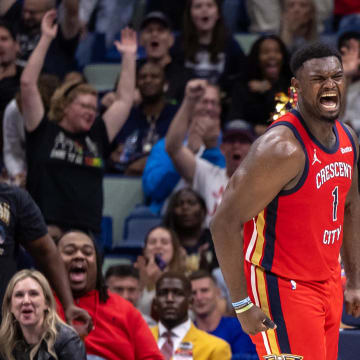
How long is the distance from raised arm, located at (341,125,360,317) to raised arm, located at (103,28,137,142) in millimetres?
3302

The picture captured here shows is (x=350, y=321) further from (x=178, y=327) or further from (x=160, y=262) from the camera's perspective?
(x=160, y=262)

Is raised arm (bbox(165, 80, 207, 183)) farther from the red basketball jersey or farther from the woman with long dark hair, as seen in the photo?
the red basketball jersey

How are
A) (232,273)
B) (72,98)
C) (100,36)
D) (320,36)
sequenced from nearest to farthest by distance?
1. (232,273)
2. (72,98)
3. (320,36)
4. (100,36)

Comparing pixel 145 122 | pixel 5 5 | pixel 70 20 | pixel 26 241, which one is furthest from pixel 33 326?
pixel 5 5

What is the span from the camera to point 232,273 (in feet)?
12.1

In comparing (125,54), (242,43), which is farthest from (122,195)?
(242,43)

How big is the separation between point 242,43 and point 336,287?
242 inches

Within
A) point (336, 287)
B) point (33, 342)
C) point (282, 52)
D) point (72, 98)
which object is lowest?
point (33, 342)

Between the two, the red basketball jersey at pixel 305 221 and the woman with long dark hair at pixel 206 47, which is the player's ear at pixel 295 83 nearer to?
the red basketball jersey at pixel 305 221

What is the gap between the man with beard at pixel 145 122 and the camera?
8141mm

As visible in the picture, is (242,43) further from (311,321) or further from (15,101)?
(311,321)

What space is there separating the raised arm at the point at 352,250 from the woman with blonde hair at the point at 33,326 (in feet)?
4.62

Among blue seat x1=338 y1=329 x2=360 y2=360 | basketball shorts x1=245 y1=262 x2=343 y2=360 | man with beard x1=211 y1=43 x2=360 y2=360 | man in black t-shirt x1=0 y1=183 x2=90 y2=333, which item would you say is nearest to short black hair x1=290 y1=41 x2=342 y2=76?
man with beard x1=211 y1=43 x2=360 y2=360

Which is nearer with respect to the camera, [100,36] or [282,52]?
[282,52]
